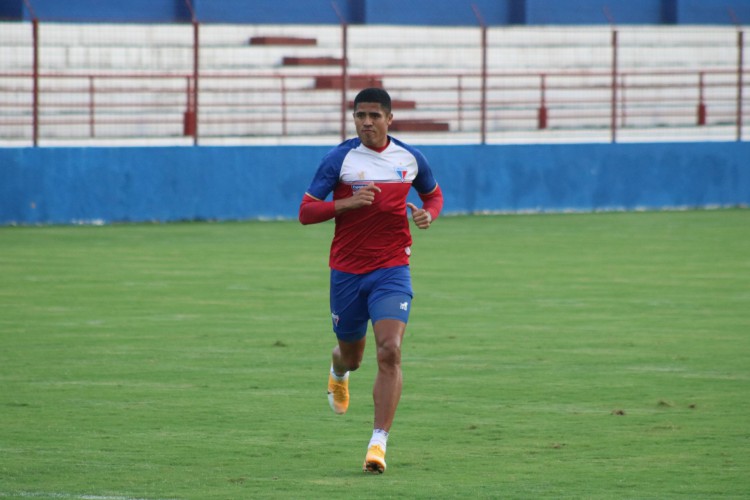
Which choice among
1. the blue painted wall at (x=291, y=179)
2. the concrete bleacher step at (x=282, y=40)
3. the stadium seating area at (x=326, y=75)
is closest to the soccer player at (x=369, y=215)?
the blue painted wall at (x=291, y=179)

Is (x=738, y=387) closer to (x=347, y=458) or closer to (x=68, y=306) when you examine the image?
(x=347, y=458)

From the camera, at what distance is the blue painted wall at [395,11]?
3525 cm

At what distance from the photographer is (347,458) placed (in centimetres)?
801

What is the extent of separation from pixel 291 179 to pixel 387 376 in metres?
17.5

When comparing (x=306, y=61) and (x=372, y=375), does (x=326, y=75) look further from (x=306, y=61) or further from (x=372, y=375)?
(x=372, y=375)

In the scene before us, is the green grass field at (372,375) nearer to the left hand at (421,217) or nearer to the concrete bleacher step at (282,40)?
the left hand at (421,217)

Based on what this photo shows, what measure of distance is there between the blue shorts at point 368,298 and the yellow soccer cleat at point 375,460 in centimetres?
84

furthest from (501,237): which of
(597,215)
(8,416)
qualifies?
(8,416)

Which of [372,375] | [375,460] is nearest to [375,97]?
[375,460]

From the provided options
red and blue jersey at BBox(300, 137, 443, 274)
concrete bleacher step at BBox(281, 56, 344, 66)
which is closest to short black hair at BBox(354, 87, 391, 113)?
red and blue jersey at BBox(300, 137, 443, 274)

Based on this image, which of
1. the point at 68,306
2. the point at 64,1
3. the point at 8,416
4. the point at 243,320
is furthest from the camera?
the point at 64,1

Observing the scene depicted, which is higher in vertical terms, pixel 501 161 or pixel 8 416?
pixel 501 161

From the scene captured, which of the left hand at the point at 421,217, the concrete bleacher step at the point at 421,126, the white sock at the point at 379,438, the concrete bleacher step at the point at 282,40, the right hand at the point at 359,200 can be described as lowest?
the white sock at the point at 379,438

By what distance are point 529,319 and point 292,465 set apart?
612cm
